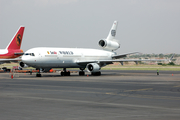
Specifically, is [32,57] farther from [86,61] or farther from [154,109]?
[154,109]

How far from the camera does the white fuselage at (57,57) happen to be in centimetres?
4238

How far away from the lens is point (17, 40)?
211ft

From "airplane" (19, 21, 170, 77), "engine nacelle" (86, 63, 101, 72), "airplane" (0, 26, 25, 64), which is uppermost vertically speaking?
"airplane" (0, 26, 25, 64)

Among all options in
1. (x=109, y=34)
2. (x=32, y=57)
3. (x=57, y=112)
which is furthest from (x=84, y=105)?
(x=109, y=34)

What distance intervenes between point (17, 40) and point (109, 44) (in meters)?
21.1

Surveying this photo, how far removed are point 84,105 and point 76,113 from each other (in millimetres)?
2377

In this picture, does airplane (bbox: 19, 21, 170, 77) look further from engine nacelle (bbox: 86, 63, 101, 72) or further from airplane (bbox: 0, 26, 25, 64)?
airplane (bbox: 0, 26, 25, 64)

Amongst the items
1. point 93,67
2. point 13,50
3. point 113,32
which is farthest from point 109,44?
point 13,50

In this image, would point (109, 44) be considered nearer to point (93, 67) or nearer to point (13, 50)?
point (93, 67)

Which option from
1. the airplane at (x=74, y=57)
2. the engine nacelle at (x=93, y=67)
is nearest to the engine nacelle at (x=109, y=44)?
the airplane at (x=74, y=57)

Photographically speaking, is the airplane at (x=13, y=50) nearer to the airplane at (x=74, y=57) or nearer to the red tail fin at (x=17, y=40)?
the red tail fin at (x=17, y=40)

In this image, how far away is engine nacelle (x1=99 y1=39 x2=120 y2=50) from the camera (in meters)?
56.4

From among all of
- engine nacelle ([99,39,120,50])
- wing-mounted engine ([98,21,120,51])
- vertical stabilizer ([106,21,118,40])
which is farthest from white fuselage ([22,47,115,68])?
vertical stabilizer ([106,21,118,40])

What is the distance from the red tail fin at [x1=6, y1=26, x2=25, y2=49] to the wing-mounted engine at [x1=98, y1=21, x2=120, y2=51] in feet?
62.3
